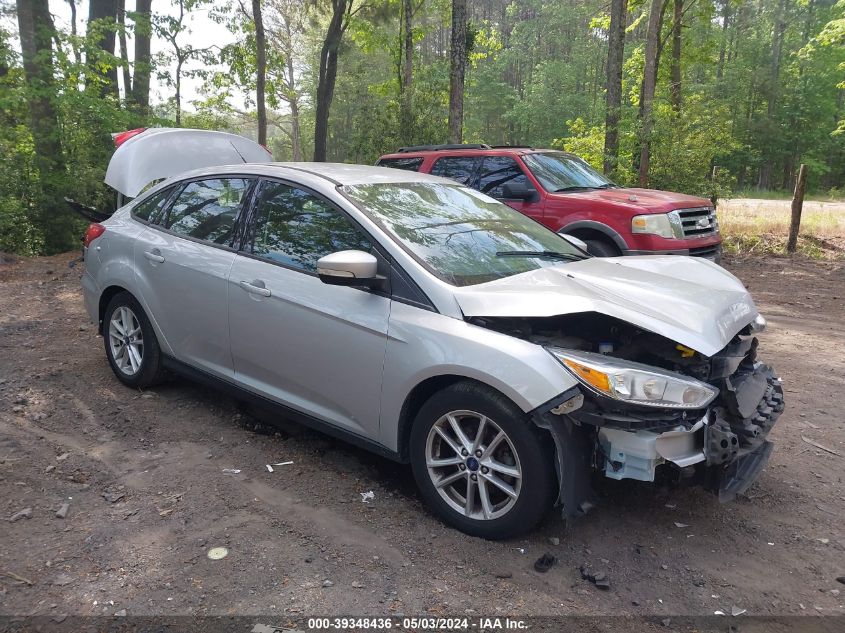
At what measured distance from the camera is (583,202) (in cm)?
812

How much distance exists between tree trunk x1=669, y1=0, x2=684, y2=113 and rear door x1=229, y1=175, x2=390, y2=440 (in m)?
13.3

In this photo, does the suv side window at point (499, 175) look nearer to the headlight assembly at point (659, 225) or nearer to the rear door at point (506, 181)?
the rear door at point (506, 181)

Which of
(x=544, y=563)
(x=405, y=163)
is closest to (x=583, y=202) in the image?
(x=405, y=163)

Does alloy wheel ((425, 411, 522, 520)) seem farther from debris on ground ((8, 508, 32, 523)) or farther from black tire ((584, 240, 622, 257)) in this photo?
black tire ((584, 240, 622, 257))

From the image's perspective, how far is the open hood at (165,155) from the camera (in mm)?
7531

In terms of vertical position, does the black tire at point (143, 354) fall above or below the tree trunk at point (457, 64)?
below

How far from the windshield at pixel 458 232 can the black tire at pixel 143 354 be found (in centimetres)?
197

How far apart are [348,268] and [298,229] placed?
0.83 meters

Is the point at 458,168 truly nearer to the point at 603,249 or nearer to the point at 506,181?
the point at 506,181

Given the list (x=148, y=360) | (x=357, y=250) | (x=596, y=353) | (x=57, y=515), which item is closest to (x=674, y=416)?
(x=596, y=353)

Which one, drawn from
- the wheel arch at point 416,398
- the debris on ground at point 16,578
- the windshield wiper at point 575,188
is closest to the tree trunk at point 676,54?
the windshield wiper at point 575,188

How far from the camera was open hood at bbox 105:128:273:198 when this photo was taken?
7.53m

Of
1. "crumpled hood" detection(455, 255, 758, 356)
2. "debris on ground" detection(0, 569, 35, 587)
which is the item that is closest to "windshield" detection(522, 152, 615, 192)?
"crumpled hood" detection(455, 255, 758, 356)

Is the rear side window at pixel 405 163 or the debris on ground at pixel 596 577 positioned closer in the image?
the debris on ground at pixel 596 577
